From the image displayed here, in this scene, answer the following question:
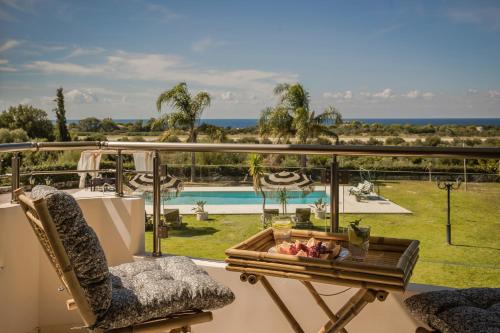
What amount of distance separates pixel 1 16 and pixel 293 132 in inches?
1664

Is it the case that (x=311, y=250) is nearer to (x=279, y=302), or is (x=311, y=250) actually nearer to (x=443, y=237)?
(x=279, y=302)

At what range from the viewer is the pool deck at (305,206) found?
8.49 feet

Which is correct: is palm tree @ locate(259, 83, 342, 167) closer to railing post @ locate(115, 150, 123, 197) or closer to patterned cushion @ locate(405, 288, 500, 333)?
railing post @ locate(115, 150, 123, 197)

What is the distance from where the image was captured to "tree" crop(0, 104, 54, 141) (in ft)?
130

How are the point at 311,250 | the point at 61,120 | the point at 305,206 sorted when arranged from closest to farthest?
the point at 311,250 < the point at 305,206 < the point at 61,120

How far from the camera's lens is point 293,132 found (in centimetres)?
2711

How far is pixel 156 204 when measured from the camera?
281cm

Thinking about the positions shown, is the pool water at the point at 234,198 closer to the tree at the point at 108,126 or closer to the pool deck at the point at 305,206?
the pool deck at the point at 305,206

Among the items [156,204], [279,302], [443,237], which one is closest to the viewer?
[279,302]

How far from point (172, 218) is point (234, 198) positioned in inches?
108

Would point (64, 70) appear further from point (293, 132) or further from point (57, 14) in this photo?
point (293, 132)

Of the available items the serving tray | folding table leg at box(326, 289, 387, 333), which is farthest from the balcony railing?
folding table leg at box(326, 289, 387, 333)

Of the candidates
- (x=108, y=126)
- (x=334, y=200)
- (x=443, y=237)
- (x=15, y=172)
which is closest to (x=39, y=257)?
(x=15, y=172)

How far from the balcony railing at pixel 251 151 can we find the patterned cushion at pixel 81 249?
1008 mm
